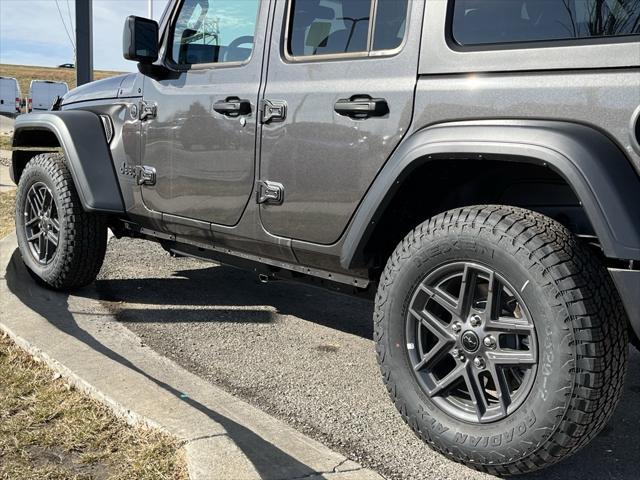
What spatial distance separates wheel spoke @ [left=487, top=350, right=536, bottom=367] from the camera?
221 cm

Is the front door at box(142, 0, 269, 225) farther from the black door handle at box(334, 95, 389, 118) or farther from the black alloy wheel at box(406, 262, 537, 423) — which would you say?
the black alloy wheel at box(406, 262, 537, 423)

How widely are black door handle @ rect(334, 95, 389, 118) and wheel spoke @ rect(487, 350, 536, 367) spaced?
3.16 feet

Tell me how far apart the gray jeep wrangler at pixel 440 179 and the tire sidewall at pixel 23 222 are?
0.72 metres

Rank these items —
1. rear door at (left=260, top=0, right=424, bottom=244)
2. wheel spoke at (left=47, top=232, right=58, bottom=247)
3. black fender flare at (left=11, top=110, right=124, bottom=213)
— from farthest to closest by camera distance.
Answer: wheel spoke at (left=47, top=232, right=58, bottom=247), black fender flare at (left=11, top=110, right=124, bottom=213), rear door at (left=260, top=0, right=424, bottom=244)

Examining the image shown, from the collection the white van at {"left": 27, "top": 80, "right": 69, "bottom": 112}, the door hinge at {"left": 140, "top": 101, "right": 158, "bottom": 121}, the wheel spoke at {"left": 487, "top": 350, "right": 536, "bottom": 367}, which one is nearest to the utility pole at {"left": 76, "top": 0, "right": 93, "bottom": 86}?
the door hinge at {"left": 140, "top": 101, "right": 158, "bottom": 121}

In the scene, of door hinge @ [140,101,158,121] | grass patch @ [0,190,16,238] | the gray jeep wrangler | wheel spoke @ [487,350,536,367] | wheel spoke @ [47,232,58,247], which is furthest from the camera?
grass patch @ [0,190,16,238]

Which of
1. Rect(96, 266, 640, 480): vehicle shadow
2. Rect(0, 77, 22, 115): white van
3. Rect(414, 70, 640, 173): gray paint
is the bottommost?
Rect(0, 77, 22, 115): white van

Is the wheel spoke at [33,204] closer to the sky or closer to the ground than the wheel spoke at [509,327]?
closer to the ground

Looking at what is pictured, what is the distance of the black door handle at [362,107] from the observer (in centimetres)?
263

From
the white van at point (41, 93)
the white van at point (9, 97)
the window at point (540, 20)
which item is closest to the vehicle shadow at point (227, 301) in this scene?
the window at point (540, 20)

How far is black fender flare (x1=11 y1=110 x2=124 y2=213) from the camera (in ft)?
13.0

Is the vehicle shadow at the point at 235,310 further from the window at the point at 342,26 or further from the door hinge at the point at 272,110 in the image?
the window at the point at 342,26

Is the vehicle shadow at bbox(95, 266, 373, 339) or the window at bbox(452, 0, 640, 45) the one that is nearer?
the window at bbox(452, 0, 640, 45)

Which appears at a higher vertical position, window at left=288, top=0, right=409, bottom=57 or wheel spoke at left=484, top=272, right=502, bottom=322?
window at left=288, top=0, right=409, bottom=57
